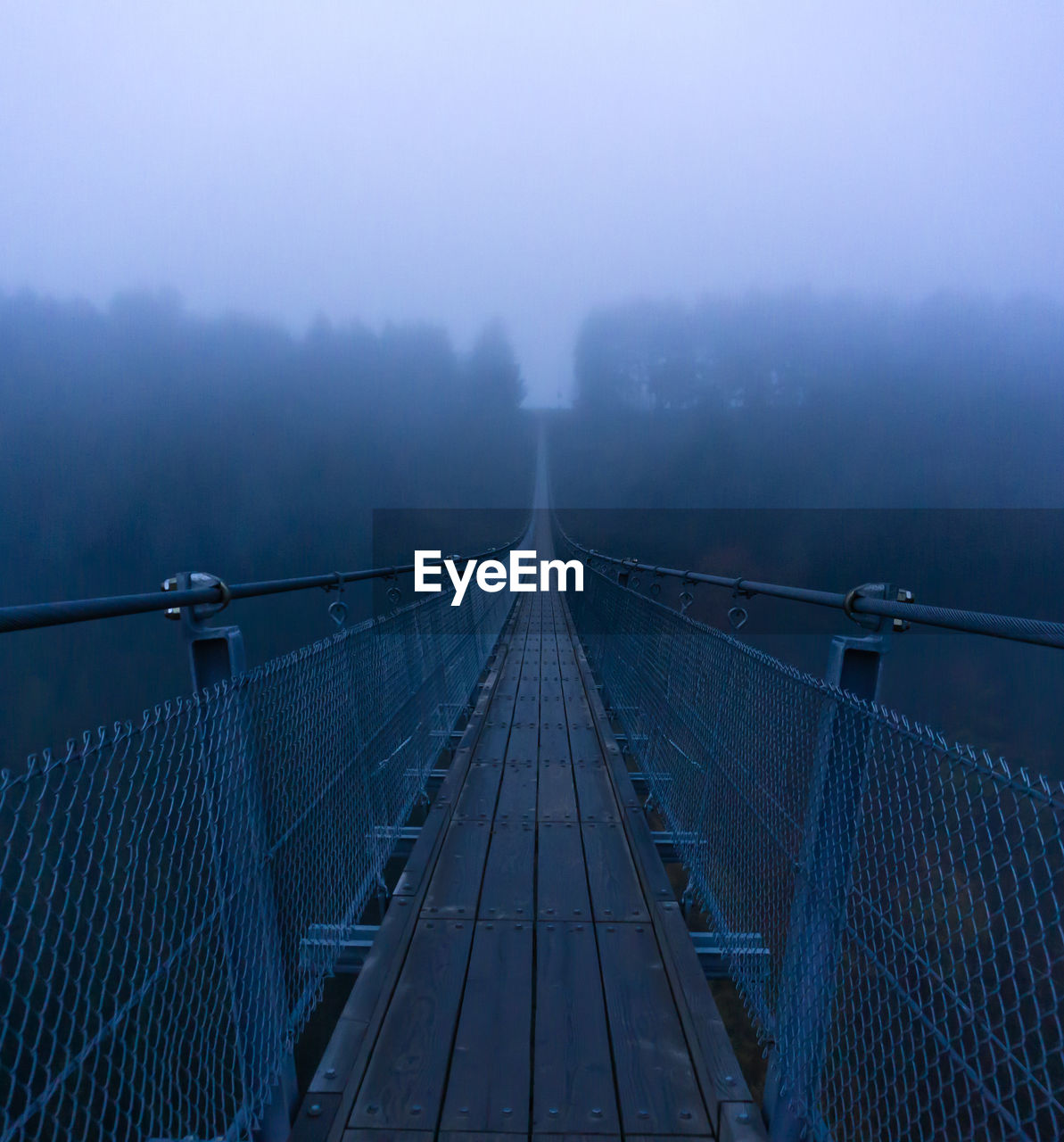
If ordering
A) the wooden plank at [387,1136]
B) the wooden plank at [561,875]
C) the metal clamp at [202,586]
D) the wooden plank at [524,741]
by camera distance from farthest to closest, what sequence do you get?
the wooden plank at [524,741] < the wooden plank at [561,875] < the wooden plank at [387,1136] < the metal clamp at [202,586]

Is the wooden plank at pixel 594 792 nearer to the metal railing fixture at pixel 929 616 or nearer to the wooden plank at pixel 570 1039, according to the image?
the wooden plank at pixel 570 1039

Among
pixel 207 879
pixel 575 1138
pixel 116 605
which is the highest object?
pixel 116 605

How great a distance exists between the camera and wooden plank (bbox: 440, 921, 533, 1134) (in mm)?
2020

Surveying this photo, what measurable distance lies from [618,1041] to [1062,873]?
62.7 inches

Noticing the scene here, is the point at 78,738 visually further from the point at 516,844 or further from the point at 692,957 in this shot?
the point at 516,844

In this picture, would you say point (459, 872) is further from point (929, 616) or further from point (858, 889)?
point (929, 616)

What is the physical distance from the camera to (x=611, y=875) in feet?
10.7

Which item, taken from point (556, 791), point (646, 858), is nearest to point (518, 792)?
point (556, 791)

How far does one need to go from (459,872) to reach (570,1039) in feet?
3.58

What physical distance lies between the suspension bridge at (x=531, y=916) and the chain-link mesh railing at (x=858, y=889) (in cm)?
1

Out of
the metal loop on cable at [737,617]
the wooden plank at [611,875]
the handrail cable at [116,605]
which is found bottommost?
the wooden plank at [611,875]

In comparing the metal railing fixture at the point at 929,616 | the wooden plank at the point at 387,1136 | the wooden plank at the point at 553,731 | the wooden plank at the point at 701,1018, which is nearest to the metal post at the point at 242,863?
the wooden plank at the point at 387,1136

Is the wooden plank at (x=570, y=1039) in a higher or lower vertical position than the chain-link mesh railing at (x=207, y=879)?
lower

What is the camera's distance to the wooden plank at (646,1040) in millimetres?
2016
